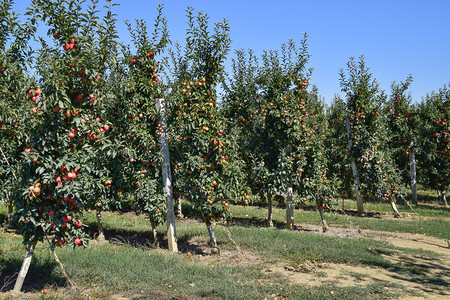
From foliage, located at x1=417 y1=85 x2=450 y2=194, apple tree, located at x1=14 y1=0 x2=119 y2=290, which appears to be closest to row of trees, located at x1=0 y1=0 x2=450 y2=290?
apple tree, located at x1=14 y1=0 x2=119 y2=290

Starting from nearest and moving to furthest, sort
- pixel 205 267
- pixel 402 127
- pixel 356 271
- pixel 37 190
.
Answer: pixel 37 190
pixel 205 267
pixel 356 271
pixel 402 127

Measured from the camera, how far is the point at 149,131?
380 inches

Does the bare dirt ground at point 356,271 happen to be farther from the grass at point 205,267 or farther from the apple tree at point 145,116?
the apple tree at point 145,116

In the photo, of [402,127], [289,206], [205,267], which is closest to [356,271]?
[205,267]

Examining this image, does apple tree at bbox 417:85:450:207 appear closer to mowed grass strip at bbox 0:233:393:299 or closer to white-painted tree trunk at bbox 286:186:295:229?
white-painted tree trunk at bbox 286:186:295:229

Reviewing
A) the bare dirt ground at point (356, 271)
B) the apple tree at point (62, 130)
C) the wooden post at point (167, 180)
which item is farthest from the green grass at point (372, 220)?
the apple tree at point (62, 130)

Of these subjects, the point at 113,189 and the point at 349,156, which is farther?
the point at 349,156

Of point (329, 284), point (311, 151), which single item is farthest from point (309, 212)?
point (329, 284)

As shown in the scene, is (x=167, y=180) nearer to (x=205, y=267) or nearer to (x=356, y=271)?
(x=205, y=267)

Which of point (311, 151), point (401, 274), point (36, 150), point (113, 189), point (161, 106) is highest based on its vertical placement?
point (161, 106)

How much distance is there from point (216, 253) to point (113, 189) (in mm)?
4189

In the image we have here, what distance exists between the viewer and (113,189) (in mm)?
10953

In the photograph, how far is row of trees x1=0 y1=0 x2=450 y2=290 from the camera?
578 centimetres

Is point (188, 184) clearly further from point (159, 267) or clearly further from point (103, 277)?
point (103, 277)
